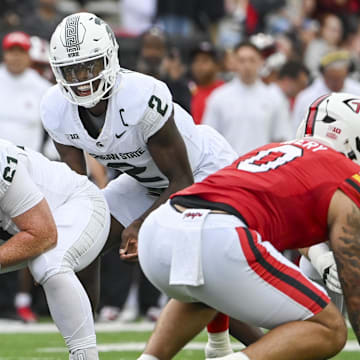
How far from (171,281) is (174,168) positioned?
123 cm

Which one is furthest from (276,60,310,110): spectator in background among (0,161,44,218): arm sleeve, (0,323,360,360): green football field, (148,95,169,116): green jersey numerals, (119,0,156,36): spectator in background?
(0,161,44,218): arm sleeve

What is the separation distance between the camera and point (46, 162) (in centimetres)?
474

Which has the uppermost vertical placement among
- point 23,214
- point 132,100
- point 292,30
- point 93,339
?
point 132,100

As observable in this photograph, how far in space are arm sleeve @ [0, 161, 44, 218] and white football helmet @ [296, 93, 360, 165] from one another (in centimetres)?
118

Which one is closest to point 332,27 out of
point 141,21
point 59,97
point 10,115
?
point 141,21

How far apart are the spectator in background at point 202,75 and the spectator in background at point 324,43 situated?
2424mm

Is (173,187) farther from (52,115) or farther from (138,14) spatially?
(138,14)

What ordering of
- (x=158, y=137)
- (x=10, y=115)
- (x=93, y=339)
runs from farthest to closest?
(x=10, y=115)
(x=158, y=137)
(x=93, y=339)

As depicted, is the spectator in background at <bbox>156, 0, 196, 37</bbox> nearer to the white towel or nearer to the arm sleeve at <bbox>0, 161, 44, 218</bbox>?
the arm sleeve at <bbox>0, 161, 44, 218</bbox>

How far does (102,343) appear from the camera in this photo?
22.4ft

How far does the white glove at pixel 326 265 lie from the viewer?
15.0ft

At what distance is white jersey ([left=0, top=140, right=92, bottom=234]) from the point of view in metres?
4.34

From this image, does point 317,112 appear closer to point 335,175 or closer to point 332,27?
point 335,175

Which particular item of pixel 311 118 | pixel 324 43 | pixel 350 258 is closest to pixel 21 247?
pixel 311 118
